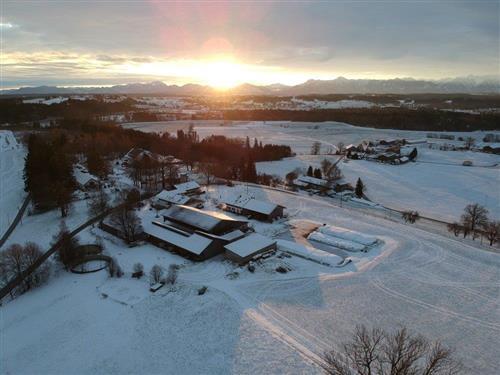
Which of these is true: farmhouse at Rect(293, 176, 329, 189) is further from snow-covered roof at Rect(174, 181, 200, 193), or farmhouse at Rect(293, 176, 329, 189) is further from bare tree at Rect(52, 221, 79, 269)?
bare tree at Rect(52, 221, 79, 269)

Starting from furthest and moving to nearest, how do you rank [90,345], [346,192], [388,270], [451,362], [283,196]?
[346,192] < [283,196] < [388,270] < [90,345] < [451,362]

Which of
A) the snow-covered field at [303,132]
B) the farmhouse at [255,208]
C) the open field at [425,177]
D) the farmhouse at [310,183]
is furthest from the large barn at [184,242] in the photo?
the snow-covered field at [303,132]

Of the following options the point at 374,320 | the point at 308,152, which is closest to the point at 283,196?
the point at 374,320

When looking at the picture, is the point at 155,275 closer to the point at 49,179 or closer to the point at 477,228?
the point at 49,179

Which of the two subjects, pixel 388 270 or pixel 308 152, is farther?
pixel 308 152

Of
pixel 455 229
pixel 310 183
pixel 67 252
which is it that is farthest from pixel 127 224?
pixel 455 229

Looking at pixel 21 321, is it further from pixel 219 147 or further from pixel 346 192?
pixel 219 147

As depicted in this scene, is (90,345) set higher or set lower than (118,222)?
lower
